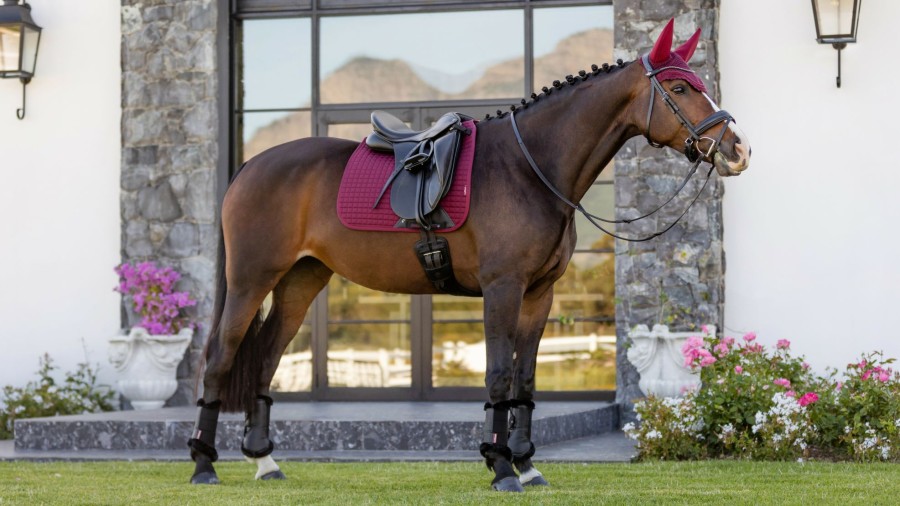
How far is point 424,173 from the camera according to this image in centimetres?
480

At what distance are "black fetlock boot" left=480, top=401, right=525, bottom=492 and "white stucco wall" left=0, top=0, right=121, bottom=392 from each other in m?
4.48

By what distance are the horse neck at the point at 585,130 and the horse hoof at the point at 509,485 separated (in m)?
1.12

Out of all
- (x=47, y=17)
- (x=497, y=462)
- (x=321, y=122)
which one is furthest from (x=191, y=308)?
(x=497, y=462)

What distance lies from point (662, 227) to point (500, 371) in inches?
133

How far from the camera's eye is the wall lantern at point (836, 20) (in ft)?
24.5

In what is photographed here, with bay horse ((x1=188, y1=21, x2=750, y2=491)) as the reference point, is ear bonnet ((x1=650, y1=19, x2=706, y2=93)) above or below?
above

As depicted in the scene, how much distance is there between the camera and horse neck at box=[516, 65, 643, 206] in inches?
183

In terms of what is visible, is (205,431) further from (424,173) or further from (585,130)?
(585,130)

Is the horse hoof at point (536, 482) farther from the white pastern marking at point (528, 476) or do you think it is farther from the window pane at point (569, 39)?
the window pane at point (569, 39)

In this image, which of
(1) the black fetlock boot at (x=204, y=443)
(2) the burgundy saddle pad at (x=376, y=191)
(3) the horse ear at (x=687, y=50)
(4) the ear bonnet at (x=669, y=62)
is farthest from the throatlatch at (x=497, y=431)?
(3) the horse ear at (x=687, y=50)

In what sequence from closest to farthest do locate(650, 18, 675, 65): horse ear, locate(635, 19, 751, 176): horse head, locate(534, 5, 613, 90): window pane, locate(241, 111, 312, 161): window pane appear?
locate(635, 19, 751, 176): horse head
locate(650, 18, 675, 65): horse ear
locate(534, 5, 613, 90): window pane
locate(241, 111, 312, 161): window pane

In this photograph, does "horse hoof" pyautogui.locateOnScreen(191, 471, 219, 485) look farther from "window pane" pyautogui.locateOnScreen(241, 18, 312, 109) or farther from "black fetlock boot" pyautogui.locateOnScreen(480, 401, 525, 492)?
"window pane" pyautogui.locateOnScreen(241, 18, 312, 109)

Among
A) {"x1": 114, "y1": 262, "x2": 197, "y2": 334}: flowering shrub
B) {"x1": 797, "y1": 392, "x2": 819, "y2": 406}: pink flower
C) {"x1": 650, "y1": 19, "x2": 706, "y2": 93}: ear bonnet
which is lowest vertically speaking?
{"x1": 797, "y1": 392, "x2": 819, "y2": 406}: pink flower

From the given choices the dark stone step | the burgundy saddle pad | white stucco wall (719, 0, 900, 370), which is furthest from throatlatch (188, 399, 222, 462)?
white stucco wall (719, 0, 900, 370)
